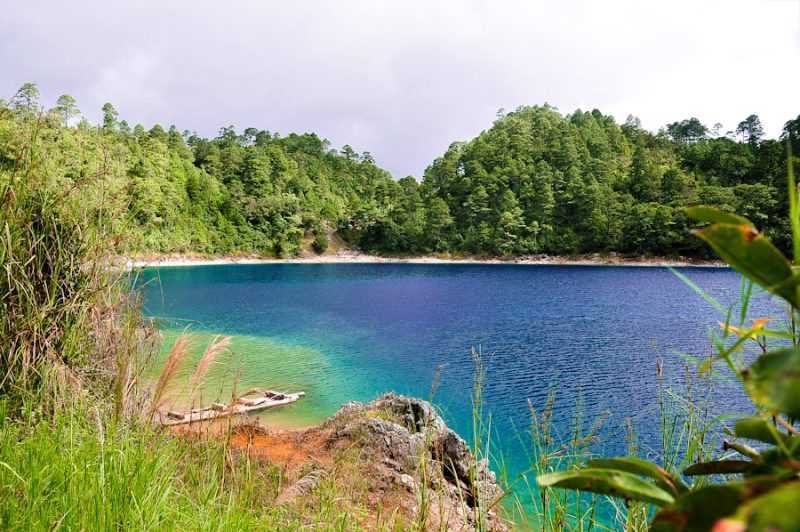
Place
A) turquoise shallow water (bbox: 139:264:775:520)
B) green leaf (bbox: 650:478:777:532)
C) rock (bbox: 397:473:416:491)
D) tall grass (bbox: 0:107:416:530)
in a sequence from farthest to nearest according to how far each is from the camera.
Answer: turquoise shallow water (bbox: 139:264:775:520), rock (bbox: 397:473:416:491), tall grass (bbox: 0:107:416:530), green leaf (bbox: 650:478:777:532)

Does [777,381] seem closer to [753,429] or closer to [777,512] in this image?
[777,512]

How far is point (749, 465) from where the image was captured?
0.47 metres

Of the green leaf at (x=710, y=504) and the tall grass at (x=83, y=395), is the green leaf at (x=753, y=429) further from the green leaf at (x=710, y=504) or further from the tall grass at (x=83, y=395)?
the tall grass at (x=83, y=395)

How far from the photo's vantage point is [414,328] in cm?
2061

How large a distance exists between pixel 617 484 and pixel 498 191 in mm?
71660

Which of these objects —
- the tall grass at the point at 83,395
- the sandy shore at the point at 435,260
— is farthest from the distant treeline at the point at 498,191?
the tall grass at the point at 83,395

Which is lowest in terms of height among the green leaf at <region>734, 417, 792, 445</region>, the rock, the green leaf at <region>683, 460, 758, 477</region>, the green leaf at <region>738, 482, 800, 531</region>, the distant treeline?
the rock

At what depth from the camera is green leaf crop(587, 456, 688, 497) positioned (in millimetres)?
503

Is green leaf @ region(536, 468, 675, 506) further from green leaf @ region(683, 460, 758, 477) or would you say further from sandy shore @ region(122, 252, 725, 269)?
sandy shore @ region(122, 252, 725, 269)

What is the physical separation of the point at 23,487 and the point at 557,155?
75.3m

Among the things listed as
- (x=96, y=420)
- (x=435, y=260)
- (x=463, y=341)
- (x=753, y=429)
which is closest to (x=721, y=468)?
(x=753, y=429)

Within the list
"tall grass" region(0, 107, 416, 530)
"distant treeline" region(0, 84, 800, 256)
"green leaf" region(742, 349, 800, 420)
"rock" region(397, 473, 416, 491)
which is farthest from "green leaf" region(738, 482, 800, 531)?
"distant treeline" region(0, 84, 800, 256)

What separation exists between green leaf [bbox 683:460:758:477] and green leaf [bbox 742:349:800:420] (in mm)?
187

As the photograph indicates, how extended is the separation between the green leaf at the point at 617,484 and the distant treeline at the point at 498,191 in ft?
168
